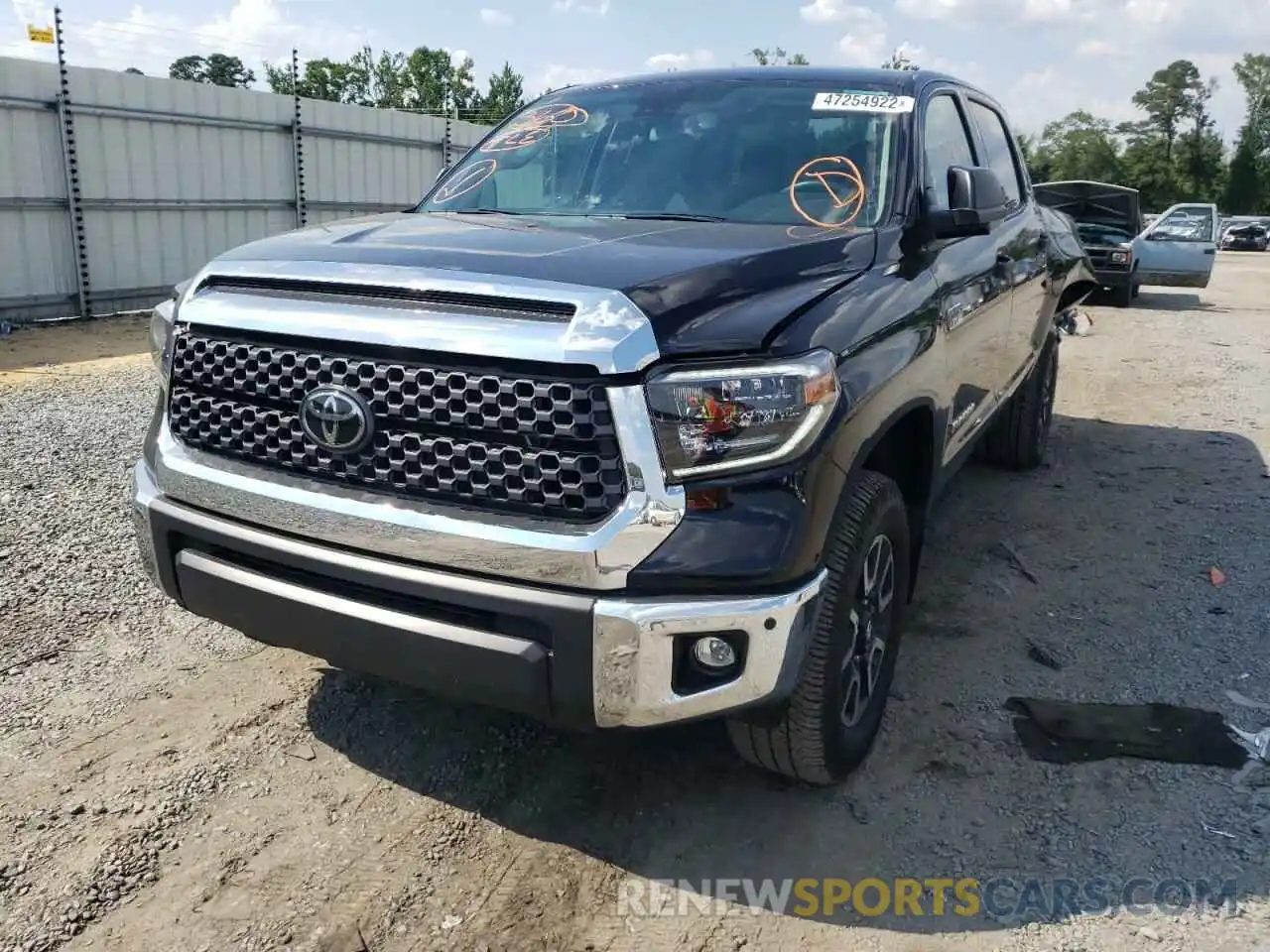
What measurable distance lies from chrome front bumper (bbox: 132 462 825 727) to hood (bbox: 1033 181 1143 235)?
15.3m

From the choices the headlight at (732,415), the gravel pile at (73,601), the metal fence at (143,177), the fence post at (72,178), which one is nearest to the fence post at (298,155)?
the metal fence at (143,177)

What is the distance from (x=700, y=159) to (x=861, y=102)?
59 centimetres

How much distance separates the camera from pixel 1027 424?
614cm

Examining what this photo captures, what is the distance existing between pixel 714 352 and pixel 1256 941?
6.02ft

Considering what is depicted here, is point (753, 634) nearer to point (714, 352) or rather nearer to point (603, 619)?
point (603, 619)

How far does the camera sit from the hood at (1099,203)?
15.9 meters

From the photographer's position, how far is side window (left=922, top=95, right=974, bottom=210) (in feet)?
11.9

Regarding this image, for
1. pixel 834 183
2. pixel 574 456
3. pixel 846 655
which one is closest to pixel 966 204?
pixel 834 183

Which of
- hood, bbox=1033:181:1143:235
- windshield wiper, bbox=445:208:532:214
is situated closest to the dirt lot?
windshield wiper, bbox=445:208:532:214

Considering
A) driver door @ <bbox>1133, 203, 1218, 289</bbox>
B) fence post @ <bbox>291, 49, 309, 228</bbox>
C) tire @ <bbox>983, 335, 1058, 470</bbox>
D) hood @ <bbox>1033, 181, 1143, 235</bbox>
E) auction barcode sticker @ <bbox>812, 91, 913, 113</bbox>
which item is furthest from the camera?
driver door @ <bbox>1133, 203, 1218, 289</bbox>

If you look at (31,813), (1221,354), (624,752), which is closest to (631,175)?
(624,752)

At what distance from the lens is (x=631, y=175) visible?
3.64 m

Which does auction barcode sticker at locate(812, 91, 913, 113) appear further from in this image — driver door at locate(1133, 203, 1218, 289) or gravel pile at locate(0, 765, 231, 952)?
driver door at locate(1133, 203, 1218, 289)

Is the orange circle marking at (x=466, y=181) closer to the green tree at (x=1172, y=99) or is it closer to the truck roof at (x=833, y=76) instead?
the truck roof at (x=833, y=76)
